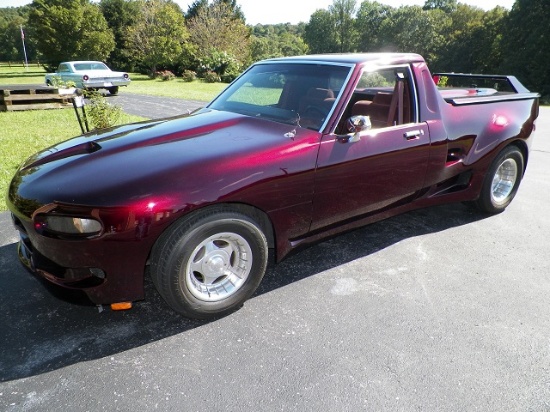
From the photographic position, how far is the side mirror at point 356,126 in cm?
297

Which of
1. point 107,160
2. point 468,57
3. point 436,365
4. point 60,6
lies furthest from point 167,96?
point 468,57

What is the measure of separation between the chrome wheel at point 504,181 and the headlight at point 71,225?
414 centimetres

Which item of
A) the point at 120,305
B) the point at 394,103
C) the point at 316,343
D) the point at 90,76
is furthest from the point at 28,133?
the point at 90,76

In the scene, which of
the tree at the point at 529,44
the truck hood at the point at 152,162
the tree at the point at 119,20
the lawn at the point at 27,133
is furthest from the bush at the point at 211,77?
the tree at the point at 529,44

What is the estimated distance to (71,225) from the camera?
234cm

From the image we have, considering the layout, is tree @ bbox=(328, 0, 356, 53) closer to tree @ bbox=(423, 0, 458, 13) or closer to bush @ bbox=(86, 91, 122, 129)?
→ tree @ bbox=(423, 0, 458, 13)

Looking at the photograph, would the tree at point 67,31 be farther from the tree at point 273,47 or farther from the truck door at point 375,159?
the truck door at point 375,159

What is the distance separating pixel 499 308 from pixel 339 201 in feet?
4.48

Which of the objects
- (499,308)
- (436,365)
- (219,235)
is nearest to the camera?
(436,365)

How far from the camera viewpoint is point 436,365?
2.39 m

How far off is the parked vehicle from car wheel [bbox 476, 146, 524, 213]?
0.10 meters

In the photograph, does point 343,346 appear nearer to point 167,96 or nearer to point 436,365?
point 436,365

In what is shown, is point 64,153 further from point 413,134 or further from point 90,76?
point 90,76

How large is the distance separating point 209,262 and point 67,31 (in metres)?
39.7
